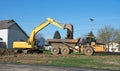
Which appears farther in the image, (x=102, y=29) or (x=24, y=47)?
(x=102, y=29)

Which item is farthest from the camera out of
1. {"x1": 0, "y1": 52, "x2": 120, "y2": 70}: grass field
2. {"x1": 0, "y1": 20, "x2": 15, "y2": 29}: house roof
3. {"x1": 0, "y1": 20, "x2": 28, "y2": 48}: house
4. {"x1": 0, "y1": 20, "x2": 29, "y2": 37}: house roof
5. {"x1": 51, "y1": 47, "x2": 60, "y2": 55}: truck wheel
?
{"x1": 0, "y1": 20, "x2": 15, "y2": 29}: house roof

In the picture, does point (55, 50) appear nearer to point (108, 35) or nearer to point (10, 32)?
point (10, 32)

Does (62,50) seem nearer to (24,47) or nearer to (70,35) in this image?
(70,35)

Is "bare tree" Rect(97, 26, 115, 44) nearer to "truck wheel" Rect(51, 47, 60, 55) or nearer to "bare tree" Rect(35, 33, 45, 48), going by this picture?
"bare tree" Rect(35, 33, 45, 48)

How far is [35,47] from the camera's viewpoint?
45.8 metres

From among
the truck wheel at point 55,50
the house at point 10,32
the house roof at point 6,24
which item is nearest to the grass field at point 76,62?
the truck wheel at point 55,50

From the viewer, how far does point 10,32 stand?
245ft

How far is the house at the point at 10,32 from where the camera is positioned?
73575 mm

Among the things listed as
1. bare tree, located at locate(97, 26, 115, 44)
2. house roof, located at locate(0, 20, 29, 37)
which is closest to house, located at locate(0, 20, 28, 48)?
house roof, located at locate(0, 20, 29, 37)

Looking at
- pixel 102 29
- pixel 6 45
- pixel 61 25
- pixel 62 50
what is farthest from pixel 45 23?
pixel 102 29

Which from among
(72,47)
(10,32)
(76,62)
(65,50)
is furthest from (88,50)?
(10,32)

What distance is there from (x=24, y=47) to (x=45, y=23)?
183 inches

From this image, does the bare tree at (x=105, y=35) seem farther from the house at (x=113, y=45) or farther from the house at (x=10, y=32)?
the house at (x=10, y=32)

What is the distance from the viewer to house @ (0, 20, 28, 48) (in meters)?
73.6
